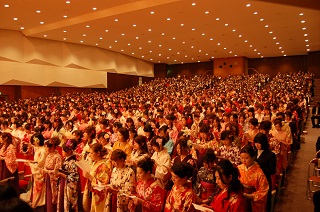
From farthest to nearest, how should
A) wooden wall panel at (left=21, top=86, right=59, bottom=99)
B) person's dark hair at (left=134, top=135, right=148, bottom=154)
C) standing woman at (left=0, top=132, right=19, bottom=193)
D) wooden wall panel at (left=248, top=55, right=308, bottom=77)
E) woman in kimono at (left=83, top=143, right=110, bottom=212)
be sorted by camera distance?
wooden wall panel at (left=248, top=55, right=308, bottom=77), wooden wall panel at (left=21, top=86, right=59, bottom=99), standing woman at (left=0, top=132, right=19, bottom=193), person's dark hair at (left=134, top=135, right=148, bottom=154), woman in kimono at (left=83, top=143, right=110, bottom=212)

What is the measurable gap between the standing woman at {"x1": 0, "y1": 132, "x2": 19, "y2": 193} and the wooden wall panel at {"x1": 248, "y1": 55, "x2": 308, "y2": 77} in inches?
979

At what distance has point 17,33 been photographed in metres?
16.3

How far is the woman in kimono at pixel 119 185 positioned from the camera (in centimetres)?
314

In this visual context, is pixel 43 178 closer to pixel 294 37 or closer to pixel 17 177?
pixel 17 177

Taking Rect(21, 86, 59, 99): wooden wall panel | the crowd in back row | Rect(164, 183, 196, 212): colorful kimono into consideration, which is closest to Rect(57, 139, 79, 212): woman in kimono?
the crowd in back row

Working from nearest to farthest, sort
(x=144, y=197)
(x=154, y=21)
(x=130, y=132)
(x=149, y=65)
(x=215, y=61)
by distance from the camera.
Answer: (x=144, y=197)
(x=130, y=132)
(x=154, y=21)
(x=215, y=61)
(x=149, y=65)

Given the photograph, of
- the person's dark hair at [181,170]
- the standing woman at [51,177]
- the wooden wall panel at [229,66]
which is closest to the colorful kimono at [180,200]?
the person's dark hair at [181,170]

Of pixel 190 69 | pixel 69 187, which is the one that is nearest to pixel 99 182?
pixel 69 187

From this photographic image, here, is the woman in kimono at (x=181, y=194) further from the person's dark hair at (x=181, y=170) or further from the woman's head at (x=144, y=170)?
the woman's head at (x=144, y=170)

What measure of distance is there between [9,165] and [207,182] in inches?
119

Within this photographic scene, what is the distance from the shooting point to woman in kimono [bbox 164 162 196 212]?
2652 millimetres

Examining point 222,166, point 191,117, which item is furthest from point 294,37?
point 222,166

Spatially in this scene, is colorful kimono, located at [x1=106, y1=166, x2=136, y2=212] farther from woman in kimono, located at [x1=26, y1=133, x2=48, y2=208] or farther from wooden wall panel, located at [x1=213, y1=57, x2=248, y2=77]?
wooden wall panel, located at [x1=213, y1=57, x2=248, y2=77]

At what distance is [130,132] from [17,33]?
1454 centimetres
